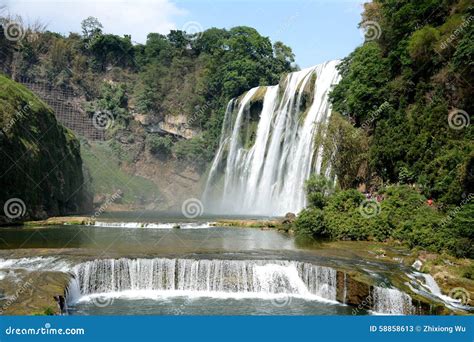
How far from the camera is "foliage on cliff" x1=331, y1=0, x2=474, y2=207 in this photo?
2272cm

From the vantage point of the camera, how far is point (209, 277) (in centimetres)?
1723

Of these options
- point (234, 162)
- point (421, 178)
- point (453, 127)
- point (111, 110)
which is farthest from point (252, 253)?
point (111, 110)

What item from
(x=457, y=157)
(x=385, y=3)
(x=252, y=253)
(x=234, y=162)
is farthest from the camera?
(x=234, y=162)

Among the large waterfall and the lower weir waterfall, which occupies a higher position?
the large waterfall

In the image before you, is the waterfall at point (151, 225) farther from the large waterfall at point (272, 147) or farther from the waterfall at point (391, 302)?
the waterfall at point (391, 302)

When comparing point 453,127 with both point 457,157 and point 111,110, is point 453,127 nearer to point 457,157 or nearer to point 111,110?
point 457,157

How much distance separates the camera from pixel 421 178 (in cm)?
2431

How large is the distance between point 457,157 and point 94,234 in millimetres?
18992

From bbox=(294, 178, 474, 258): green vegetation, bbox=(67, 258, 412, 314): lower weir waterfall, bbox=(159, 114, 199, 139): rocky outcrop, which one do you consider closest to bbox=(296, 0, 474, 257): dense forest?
bbox=(294, 178, 474, 258): green vegetation

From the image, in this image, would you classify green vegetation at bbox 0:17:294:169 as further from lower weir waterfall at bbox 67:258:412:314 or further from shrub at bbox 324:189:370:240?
lower weir waterfall at bbox 67:258:412:314

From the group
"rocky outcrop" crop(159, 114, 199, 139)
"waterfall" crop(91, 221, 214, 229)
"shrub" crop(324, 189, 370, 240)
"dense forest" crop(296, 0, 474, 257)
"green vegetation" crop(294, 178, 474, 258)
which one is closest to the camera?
"green vegetation" crop(294, 178, 474, 258)

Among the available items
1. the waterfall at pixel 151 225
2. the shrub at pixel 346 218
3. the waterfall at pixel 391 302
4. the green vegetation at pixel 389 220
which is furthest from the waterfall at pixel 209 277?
the waterfall at pixel 151 225

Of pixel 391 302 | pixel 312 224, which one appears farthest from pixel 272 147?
pixel 391 302

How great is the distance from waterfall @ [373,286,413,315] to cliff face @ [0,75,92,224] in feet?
81.7
